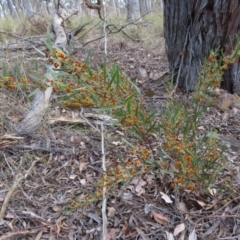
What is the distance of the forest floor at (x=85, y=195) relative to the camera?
1.04 meters

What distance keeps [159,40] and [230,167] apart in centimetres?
233

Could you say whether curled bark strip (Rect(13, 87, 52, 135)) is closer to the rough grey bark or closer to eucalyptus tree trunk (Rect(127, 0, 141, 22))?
the rough grey bark

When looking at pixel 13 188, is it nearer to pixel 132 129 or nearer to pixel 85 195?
pixel 85 195

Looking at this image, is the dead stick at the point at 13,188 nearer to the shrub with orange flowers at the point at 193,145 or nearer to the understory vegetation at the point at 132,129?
the understory vegetation at the point at 132,129

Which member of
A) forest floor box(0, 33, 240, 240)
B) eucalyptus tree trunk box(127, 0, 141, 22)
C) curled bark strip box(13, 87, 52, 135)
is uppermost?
eucalyptus tree trunk box(127, 0, 141, 22)

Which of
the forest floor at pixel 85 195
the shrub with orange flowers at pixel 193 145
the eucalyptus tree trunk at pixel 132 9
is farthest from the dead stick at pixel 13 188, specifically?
the eucalyptus tree trunk at pixel 132 9

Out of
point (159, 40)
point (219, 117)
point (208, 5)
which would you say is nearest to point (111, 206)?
point (219, 117)

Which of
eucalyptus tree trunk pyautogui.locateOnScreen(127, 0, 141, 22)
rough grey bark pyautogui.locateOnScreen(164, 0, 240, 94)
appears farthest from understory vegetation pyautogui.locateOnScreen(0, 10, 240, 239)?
eucalyptus tree trunk pyautogui.locateOnScreen(127, 0, 141, 22)

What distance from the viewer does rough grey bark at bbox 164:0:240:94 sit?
1659mm

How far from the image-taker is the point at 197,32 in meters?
1.77

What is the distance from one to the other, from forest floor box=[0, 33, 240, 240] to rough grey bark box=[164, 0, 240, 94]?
348mm

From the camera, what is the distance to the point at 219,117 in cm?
164

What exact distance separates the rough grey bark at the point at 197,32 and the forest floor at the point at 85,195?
0.35m

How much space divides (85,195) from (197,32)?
3.90 ft
